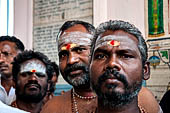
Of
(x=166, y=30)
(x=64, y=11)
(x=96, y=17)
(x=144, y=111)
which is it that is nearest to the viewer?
(x=144, y=111)

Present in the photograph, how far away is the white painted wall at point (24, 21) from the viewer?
3494 mm

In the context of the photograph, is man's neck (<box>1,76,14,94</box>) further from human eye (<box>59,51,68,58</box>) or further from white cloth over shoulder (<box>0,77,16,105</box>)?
human eye (<box>59,51,68,58</box>)

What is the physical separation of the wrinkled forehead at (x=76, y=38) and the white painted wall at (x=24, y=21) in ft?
5.91

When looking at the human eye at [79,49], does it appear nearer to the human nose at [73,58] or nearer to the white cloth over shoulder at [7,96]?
the human nose at [73,58]

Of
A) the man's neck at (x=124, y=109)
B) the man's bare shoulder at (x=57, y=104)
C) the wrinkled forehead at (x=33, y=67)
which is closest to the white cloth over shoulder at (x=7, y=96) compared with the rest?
the wrinkled forehead at (x=33, y=67)

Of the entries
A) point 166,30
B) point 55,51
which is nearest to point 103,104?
point 166,30

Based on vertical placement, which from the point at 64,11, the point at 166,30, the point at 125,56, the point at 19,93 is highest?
the point at 64,11

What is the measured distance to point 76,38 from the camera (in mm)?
1697

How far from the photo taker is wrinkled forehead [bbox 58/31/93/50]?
5.54 ft

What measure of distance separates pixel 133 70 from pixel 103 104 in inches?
8.0

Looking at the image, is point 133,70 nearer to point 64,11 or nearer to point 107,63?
point 107,63

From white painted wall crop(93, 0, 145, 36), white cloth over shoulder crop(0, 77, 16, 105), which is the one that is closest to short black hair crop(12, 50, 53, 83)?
white cloth over shoulder crop(0, 77, 16, 105)

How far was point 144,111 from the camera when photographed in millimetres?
1407

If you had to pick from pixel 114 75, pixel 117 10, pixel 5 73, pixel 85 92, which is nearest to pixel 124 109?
pixel 114 75
